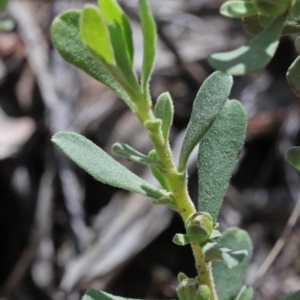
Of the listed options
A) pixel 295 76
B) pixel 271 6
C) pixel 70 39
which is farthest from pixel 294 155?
pixel 70 39

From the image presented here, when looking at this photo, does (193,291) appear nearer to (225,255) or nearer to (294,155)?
(225,255)

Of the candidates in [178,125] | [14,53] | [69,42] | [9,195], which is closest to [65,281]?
[9,195]

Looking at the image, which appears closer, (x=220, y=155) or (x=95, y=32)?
(x=95, y=32)

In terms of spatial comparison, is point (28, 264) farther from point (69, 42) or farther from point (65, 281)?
point (69, 42)

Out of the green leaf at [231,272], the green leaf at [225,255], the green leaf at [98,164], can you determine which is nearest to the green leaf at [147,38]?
the green leaf at [98,164]

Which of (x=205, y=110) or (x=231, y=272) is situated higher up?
(x=205, y=110)

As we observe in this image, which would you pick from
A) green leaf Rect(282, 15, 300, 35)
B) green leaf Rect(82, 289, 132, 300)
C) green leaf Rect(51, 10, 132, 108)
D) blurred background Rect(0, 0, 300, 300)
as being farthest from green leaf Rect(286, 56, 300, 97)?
blurred background Rect(0, 0, 300, 300)
